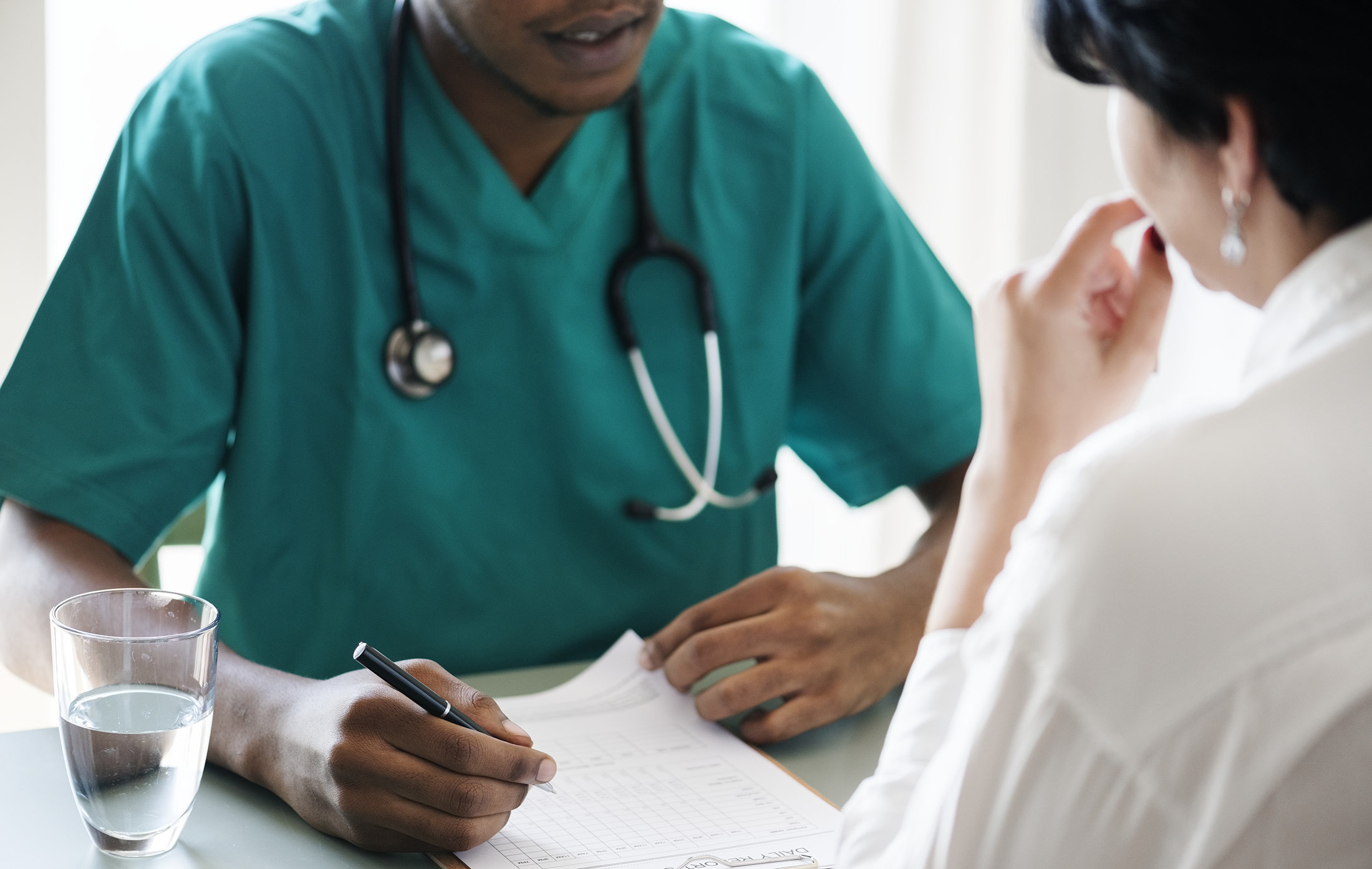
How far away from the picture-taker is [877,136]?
1.99 m

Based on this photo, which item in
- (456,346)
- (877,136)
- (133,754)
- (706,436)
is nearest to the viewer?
(133,754)

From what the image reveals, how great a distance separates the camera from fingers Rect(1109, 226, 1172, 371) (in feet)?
2.66

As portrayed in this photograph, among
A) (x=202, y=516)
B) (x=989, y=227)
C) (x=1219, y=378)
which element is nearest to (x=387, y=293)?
(x=202, y=516)

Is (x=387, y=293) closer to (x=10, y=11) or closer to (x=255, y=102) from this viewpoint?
(x=255, y=102)

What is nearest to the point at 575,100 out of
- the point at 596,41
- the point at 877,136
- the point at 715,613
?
the point at 596,41

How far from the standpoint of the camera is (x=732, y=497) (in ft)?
4.16

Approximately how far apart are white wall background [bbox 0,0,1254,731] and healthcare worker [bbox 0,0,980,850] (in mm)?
446

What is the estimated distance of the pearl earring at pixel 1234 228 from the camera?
0.57 meters

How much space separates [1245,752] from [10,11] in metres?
1.45

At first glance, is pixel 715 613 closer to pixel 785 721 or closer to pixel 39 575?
pixel 785 721

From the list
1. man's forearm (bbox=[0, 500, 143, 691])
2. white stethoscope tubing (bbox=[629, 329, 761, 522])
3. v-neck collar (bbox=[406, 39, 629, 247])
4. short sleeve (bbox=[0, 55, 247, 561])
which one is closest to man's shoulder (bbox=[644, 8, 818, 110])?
v-neck collar (bbox=[406, 39, 629, 247])

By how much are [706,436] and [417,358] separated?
297mm

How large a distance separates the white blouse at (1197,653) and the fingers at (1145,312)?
28 centimetres

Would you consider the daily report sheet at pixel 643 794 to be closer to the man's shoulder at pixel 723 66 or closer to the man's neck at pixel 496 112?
the man's neck at pixel 496 112
